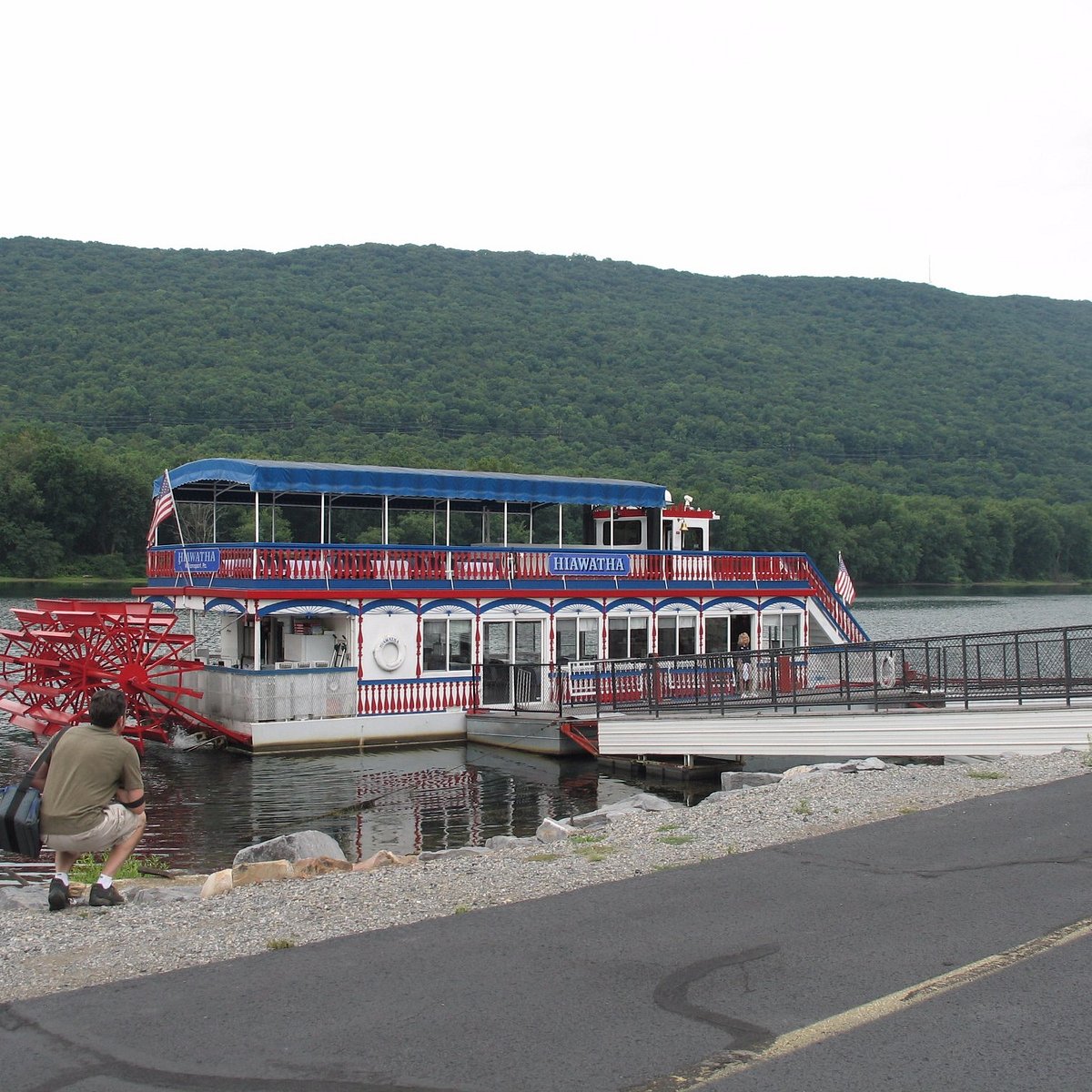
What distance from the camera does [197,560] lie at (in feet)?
84.7

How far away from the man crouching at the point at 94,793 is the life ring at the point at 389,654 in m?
15.5

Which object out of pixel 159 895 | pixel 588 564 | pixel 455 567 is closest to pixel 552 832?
pixel 159 895

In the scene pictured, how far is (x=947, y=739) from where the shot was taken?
17.7 metres

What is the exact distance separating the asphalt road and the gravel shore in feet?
1.45

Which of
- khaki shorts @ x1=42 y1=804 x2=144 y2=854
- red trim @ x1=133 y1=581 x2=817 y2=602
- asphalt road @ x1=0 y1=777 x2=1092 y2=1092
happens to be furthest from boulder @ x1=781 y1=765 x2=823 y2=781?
red trim @ x1=133 y1=581 x2=817 y2=602

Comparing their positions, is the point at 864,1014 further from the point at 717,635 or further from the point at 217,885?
the point at 717,635

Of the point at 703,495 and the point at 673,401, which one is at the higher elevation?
the point at 673,401

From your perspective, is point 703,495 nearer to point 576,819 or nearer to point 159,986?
point 576,819

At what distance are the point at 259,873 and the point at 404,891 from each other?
2224 millimetres

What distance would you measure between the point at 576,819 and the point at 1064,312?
190 metres

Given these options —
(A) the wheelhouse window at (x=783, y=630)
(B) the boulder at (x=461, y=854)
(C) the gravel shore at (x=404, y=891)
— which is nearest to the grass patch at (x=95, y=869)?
(C) the gravel shore at (x=404, y=891)

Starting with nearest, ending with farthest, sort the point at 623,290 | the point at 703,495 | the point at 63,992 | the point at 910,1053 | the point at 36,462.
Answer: the point at 910,1053 → the point at 63,992 → the point at 36,462 → the point at 703,495 → the point at 623,290

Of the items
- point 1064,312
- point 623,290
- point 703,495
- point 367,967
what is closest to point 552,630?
point 367,967

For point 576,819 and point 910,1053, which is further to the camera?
point 576,819
